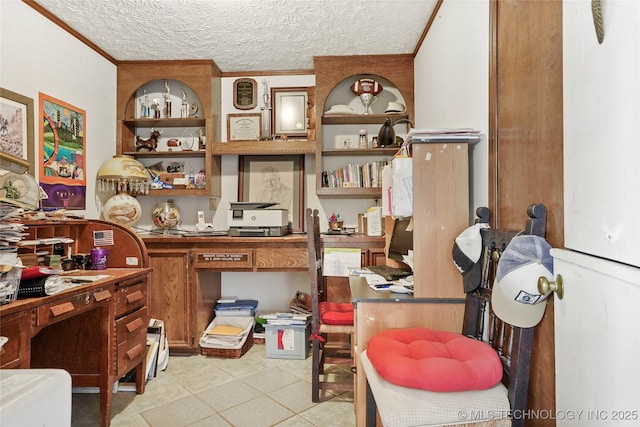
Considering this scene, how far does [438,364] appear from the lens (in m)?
0.97

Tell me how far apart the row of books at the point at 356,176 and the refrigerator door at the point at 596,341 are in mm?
2120

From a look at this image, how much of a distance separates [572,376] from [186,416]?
187 centimetres

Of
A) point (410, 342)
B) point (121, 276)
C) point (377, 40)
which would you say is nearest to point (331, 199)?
point (377, 40)

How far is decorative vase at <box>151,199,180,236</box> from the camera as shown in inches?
Result: 118

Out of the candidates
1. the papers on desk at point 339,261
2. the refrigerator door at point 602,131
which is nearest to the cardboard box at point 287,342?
the papers on desk at point 339,261

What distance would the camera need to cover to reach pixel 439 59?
2182 millimetres

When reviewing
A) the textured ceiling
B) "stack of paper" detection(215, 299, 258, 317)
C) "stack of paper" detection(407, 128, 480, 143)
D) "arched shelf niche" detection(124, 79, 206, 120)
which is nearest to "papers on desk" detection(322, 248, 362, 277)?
"stack of paper" detection(215, 299, 258, 317)

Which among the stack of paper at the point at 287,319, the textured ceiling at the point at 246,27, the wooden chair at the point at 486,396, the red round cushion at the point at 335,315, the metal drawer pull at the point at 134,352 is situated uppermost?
the textured ceiling at the point at 246,27

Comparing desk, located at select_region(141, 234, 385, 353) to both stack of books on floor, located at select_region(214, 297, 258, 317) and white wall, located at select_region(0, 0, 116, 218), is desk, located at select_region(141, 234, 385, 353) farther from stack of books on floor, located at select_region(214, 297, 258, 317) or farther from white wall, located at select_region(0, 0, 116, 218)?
white wall, located at select_region(0, 0, 116, 218)

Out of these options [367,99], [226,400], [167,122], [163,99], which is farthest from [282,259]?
[163,99]

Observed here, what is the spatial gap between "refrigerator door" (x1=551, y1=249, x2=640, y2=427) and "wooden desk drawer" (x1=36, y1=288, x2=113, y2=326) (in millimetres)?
1852

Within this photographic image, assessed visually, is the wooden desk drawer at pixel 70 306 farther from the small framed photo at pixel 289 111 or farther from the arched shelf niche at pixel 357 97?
the arched shelf niche at pixel 357 97

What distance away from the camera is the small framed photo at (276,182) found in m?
3.22

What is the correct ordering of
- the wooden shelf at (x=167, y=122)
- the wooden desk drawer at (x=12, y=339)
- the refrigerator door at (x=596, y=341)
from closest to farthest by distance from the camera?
the refrigerator door at (x=596, y=341) → the wooden desk drawer at (x=12, y=339) → the wooden shelf at (x=167, y=122)
